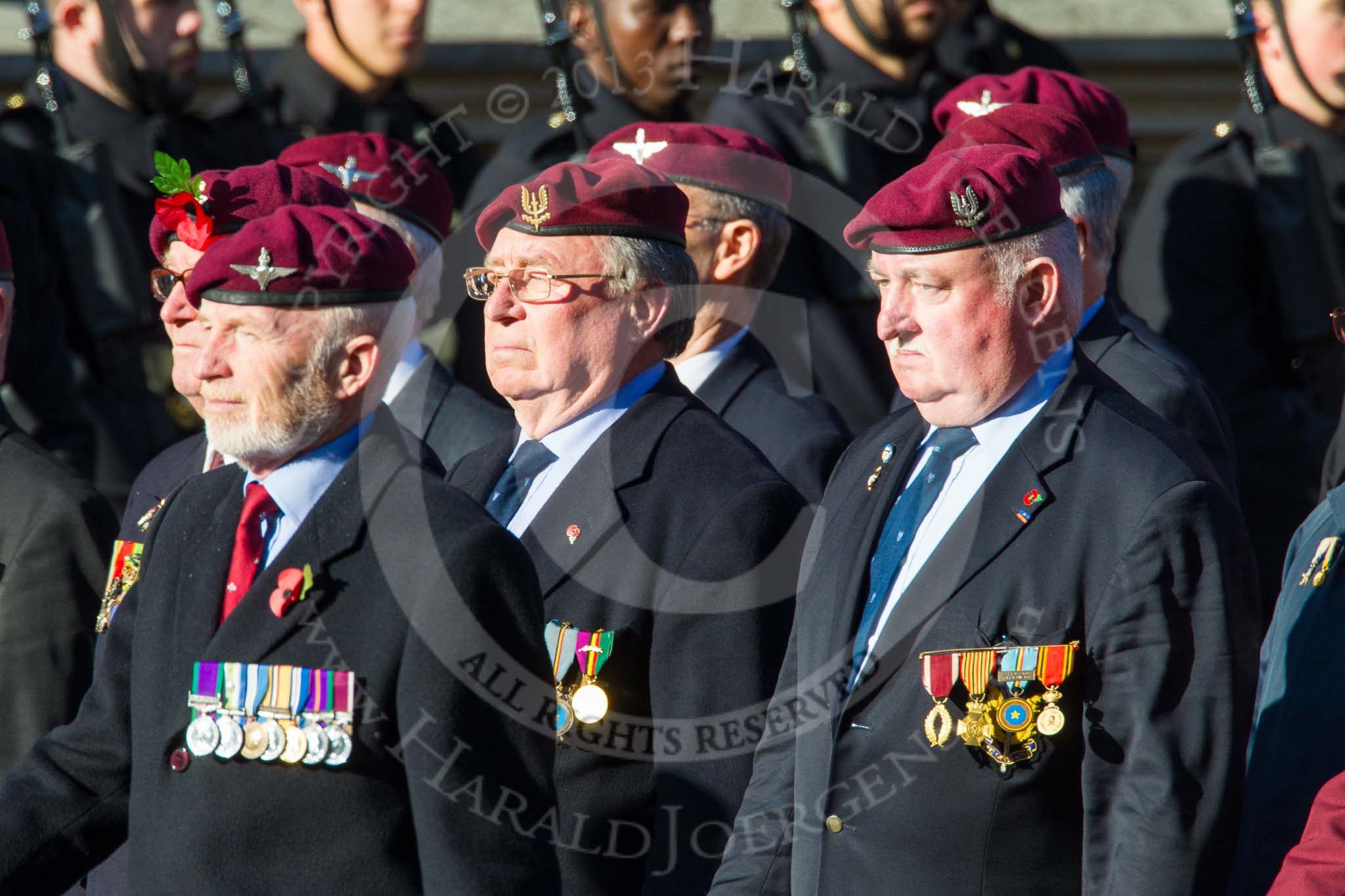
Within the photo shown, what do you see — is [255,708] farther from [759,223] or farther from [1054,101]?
[1054,101]

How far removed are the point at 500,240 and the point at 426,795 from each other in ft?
4.75

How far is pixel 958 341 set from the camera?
133 inches

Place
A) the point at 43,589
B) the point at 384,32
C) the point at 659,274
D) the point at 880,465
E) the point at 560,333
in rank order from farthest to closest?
the point at 384,32
the point at 43,589
the point at 659,274
the point at 560,333
the point at 880,465

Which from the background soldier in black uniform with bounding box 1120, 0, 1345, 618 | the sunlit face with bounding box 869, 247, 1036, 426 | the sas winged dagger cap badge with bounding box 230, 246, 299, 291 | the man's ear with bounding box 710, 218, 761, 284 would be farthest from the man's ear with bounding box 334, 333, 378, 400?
the background soldier in black uniform with bounding box 1120, 0, 1345, 618

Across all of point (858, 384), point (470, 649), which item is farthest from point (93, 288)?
point (470, 649)

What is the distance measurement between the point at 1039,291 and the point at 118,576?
6.23 feet

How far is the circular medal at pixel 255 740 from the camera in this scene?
287 centimetres

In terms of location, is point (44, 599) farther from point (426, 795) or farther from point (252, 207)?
point (426, 795)

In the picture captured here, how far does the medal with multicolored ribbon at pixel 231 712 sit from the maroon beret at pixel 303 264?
558mm

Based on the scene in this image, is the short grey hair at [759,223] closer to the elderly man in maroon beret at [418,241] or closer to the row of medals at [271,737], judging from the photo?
the elderly man in maroon beret at [418,241]

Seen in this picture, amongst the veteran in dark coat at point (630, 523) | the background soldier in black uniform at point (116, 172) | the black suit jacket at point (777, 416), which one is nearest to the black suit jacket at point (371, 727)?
the veteran in dark coat at point (630, 523)

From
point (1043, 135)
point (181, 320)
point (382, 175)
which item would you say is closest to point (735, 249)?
point (1043, 135)

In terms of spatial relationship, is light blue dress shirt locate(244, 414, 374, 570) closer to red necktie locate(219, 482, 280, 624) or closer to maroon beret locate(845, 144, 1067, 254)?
red necktie locate(219, 482, 280, 624)

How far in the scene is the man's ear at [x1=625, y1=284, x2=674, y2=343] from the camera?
3.84m
